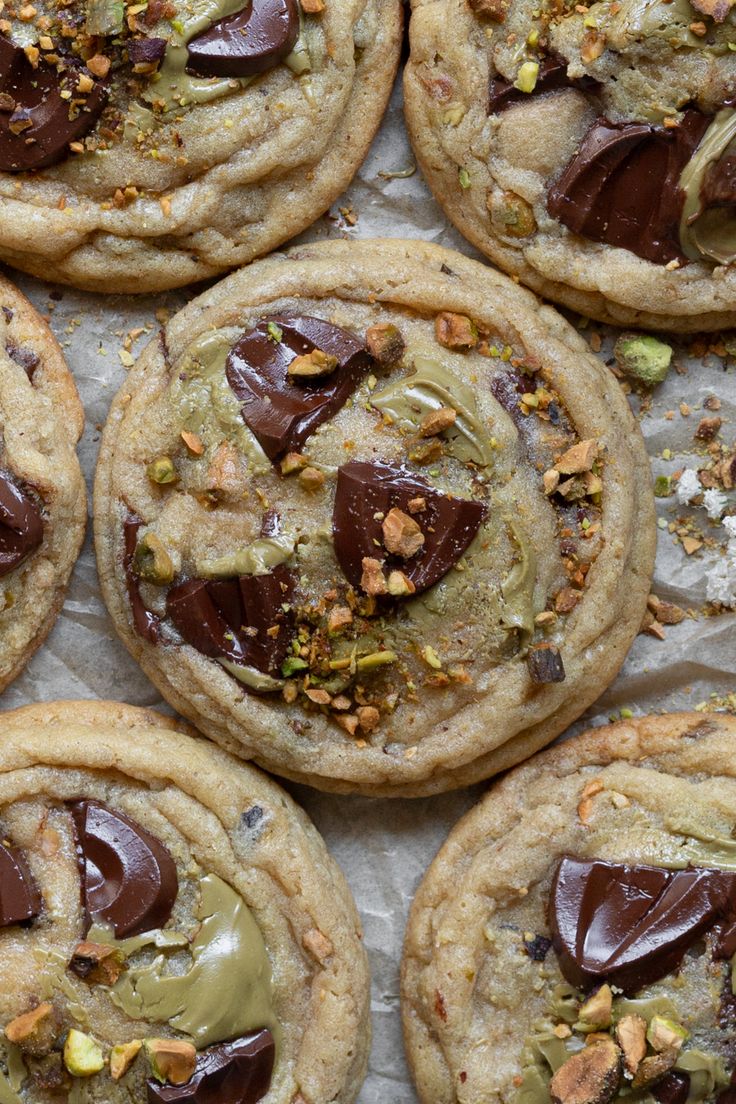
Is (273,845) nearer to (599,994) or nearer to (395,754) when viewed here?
(395,754)

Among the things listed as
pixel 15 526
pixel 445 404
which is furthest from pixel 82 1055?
pixel 445 404

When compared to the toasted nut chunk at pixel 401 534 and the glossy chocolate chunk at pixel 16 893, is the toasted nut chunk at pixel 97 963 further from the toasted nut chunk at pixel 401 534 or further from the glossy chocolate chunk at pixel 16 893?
the toasted nut chunk at pixel 401 534

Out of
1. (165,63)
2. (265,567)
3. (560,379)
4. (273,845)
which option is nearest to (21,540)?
(265,567)

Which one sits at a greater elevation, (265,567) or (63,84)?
(63,84)

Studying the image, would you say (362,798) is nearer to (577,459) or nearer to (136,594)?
(136,594)

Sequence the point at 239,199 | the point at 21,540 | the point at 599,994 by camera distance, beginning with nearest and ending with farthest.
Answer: the point at 599,994 → the point at 21,540 → the point at 239,199

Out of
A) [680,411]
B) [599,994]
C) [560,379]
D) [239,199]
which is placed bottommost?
[599,994]

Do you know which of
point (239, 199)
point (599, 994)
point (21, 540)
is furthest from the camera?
point (239, 199)

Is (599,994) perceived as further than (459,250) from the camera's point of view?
No
